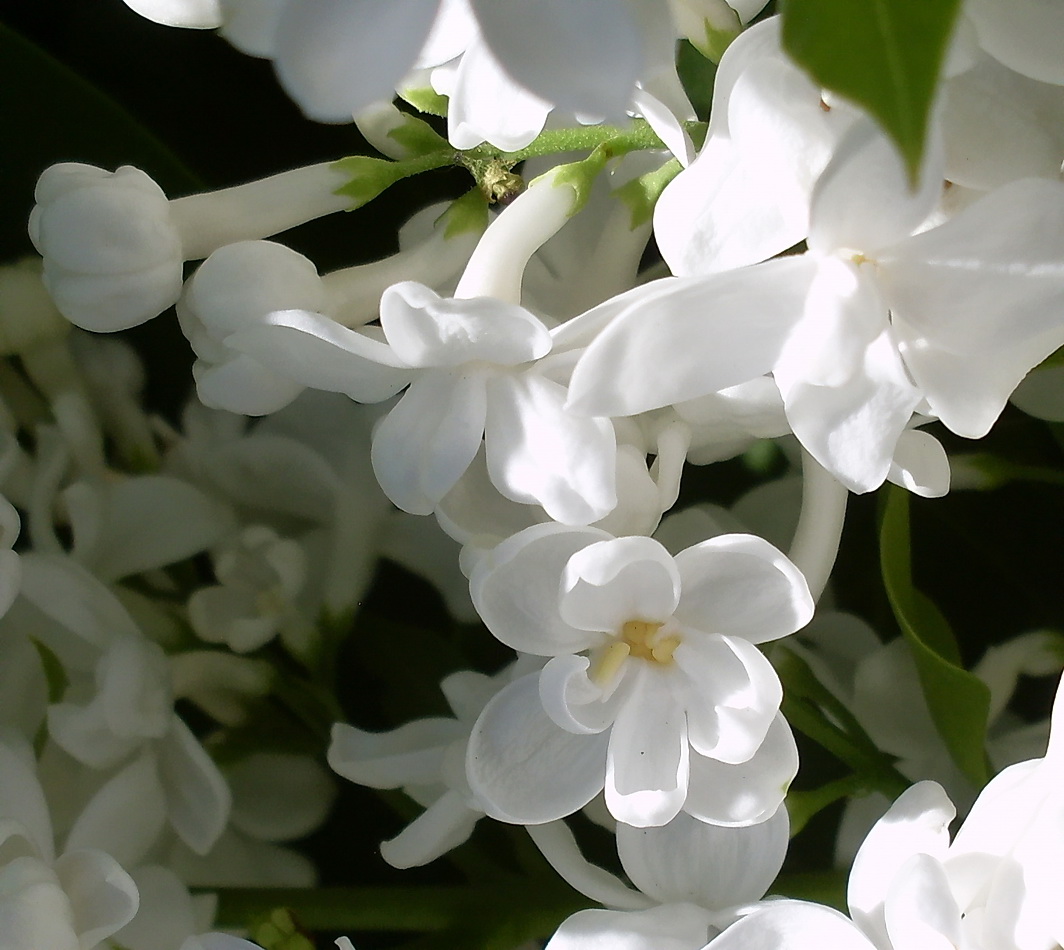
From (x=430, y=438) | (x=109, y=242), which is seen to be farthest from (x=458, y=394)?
(x=109, y=242)

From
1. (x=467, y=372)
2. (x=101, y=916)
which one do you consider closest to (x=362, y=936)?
(x=101, y=916)

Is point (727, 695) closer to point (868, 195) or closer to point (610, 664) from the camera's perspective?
point (610, 664)

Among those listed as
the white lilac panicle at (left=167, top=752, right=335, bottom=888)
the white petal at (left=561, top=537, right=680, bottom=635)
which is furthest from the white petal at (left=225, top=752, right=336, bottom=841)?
the white petal at (left=561, top=537, right=680, bottom=635)

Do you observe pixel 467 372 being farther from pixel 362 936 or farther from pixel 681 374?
pixel 362 936

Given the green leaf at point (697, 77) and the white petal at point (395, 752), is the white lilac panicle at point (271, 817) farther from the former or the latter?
the green leaf at point (697, 77)

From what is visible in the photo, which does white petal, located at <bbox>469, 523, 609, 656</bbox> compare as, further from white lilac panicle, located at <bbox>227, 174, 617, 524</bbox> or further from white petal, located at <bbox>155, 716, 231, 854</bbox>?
white petal, located at <bbox>155, 716, 231, 854</bbox>

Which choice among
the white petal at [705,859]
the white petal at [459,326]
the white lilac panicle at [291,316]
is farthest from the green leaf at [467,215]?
the white petal at [705,859]
